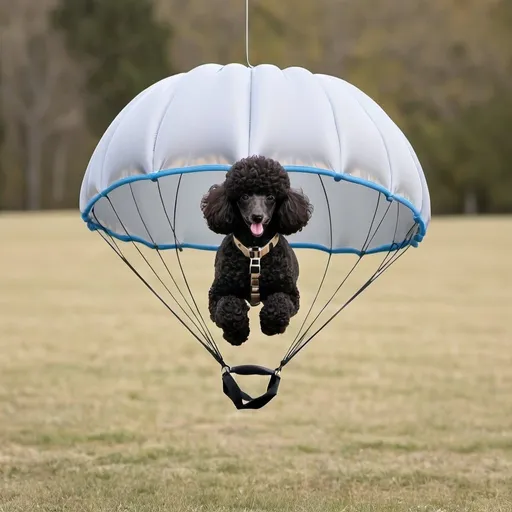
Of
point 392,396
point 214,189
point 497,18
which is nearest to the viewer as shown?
point 214,189

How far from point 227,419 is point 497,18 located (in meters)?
45.3

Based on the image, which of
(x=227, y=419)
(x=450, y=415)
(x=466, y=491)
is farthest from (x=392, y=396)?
(x=466, y=491)

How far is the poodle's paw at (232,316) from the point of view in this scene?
489 cm

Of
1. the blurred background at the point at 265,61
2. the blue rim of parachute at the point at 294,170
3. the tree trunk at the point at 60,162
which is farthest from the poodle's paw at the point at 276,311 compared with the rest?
the tree trunk at the point at 60,162

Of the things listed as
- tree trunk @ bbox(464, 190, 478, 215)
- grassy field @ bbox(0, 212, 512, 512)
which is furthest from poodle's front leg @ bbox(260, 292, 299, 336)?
tree trunk @ bbox(464, 190, 478, 215)

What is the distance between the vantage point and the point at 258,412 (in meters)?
13.9

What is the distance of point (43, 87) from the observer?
47000 mm

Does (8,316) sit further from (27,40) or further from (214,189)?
(27,40)

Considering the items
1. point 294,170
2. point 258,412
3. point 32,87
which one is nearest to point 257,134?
point 294,170

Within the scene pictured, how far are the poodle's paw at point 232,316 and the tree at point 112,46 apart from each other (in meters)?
39.0

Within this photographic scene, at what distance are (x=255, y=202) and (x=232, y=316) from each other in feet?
1.98

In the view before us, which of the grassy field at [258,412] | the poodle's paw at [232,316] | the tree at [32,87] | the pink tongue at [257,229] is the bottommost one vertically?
the grassy field at [258,412]

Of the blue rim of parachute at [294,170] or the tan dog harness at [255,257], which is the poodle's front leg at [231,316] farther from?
the blue rim of parachute at [294,170]

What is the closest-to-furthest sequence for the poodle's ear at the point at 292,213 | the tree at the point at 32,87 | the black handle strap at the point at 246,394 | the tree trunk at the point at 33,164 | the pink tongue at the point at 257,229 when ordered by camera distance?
the pink tongue at the point at 257,229
the poodle's ear at the point at 292,213
the black handle strap at the point at 246,394
the tree at the point at 32,87
the tree trunk at the point at 33,164
